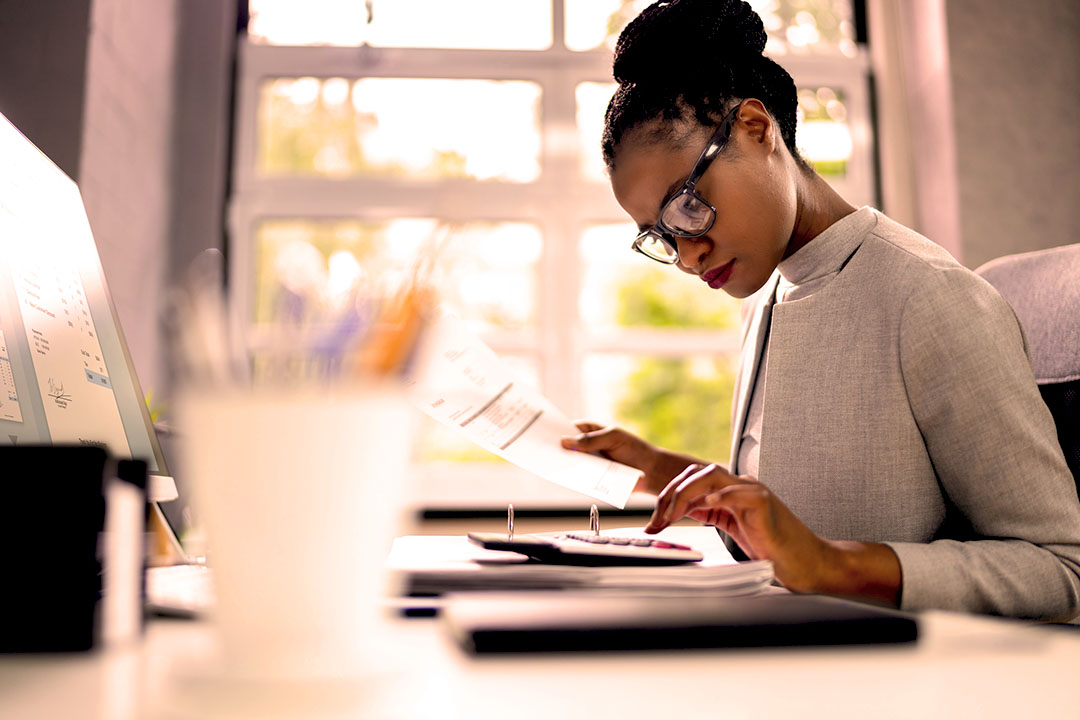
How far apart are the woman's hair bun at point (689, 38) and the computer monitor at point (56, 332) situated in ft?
2.49

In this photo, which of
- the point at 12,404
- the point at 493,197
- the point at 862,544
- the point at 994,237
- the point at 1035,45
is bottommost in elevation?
the point at 862,544

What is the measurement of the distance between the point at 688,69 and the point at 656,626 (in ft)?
3.13

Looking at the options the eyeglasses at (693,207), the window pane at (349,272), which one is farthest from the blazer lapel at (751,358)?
the window pane at (349,272)

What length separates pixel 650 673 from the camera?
1.09ft

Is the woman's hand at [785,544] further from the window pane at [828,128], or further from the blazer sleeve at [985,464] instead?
the window pane at [828,128]

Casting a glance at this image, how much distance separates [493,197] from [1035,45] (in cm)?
202

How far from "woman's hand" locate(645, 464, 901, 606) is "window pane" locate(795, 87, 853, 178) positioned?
2704 mm

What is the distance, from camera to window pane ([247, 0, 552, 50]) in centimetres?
303

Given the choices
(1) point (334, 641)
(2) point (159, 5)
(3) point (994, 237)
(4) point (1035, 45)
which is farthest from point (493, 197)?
(1) point (334, 641)

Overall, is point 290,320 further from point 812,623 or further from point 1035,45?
point 1035,45

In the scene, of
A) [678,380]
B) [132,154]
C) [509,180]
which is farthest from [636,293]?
[132,154]

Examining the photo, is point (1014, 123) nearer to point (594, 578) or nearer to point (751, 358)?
point (751, 358)

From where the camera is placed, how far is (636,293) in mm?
3004

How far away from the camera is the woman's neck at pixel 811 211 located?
120cm
